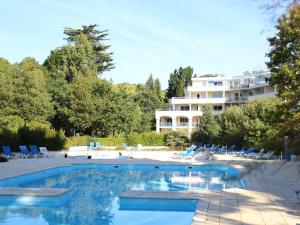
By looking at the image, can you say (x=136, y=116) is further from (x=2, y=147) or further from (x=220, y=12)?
(x=220, y=12)

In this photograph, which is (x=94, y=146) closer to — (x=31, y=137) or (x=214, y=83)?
(x=31, y=137)

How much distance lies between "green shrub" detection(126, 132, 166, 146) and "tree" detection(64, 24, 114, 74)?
64.4 feet

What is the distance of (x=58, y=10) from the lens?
760 inches

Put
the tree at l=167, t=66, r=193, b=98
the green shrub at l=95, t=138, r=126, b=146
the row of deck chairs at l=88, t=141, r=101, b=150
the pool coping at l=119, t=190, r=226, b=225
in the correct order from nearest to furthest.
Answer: the pool coping at l=119, t=190, r=226, b=225 → the row of deck chairs at l=88, t=141, r=101, b=150 → the green shrub at l=95, t=138, r=126, b=146 → the tree at l=167, t=66, r=193, b=98

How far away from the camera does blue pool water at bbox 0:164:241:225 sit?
1023cm

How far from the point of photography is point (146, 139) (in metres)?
39.7

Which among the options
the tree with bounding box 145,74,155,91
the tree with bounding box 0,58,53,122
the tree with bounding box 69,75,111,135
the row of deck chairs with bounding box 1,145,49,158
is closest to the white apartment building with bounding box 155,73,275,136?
the tree with bounding box 145,74,155,91

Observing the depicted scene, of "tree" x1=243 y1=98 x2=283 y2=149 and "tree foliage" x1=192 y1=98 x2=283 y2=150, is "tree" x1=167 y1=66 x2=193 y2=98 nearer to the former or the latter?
"tree foliage" x1=192 y1=98 x2=283 y2=150

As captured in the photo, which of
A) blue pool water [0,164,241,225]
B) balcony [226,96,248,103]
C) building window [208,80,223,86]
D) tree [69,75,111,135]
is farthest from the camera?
building window [208,80,223,86]

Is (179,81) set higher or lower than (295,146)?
higher

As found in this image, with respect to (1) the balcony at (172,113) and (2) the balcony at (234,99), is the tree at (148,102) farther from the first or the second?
(2) the balcony at (234,99)

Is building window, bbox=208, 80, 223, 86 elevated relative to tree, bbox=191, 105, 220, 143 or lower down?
elevated

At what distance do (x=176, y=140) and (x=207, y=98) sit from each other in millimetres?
22386

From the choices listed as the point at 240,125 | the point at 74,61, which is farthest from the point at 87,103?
the point at 240,125
